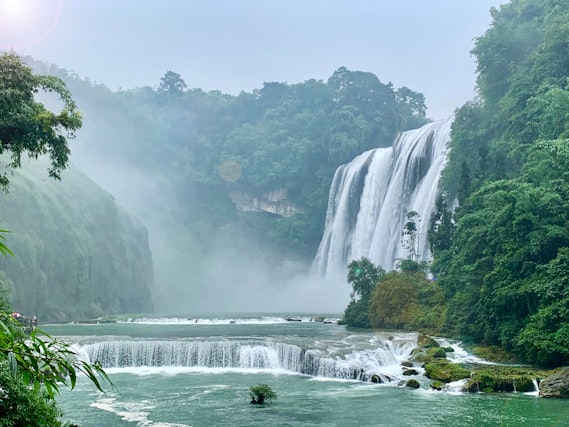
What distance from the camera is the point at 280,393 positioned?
65.9ft

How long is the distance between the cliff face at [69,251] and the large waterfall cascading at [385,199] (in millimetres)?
21800

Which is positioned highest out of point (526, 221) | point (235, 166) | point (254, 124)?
point (254, 124)

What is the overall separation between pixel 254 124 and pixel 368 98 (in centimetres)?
2014

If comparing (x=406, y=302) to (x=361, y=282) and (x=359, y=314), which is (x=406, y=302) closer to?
(x=359, y=314)

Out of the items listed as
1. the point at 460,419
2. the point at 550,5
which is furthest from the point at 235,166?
the point at 460,419

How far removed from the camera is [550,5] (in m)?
42.3

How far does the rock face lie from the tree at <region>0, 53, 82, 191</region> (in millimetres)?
16769

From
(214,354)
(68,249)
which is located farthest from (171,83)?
(214,354)

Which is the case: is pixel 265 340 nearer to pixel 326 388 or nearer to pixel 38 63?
pixel 326 388

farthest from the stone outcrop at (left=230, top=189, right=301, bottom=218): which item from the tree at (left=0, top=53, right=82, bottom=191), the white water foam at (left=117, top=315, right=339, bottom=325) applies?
the tree at (left=0, top=53, right=82, bottom=191)

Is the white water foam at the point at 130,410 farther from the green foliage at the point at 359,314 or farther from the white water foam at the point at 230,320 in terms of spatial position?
the white water foam at the point at 230,320

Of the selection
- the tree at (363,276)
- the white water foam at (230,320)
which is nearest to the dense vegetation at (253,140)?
the white water foam at (230,320)

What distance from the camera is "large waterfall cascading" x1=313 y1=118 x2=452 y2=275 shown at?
4812 centimetres

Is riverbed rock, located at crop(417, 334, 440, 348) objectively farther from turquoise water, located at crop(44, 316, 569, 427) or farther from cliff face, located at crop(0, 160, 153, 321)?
cliff face, located at crop(0, 160, 153, 321)
